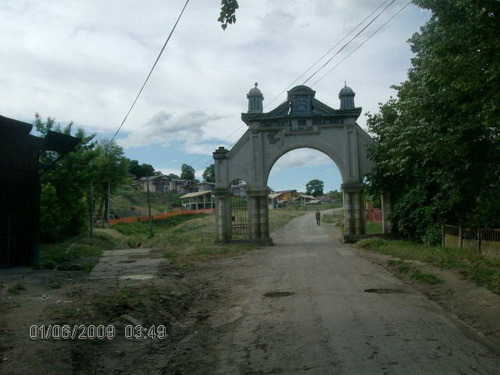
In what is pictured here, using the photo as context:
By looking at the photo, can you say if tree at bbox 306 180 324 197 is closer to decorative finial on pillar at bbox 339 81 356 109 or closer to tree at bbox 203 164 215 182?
tree at bbox 203 164 215 182

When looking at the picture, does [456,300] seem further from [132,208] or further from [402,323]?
[132,208]

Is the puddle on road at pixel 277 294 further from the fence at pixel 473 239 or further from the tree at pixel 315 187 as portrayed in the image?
the tree at pixel 315 187

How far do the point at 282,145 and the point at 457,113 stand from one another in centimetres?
1328

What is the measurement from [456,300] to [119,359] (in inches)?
251

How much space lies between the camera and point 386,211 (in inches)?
933

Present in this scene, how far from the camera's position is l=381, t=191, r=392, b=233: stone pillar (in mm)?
23500

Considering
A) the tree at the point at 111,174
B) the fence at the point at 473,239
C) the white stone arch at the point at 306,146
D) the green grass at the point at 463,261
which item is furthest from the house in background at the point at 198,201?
the fence at the point at 473,239

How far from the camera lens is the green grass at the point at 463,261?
10472 millimetres

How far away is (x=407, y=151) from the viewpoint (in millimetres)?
15562

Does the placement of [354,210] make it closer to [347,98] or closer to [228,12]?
[347,98]

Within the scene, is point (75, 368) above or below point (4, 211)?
below

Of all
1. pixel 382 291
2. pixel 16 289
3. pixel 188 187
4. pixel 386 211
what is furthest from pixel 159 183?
pixel 382 291

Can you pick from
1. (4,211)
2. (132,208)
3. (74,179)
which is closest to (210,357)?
(4,211)

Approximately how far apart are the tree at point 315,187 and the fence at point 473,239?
375 ft
